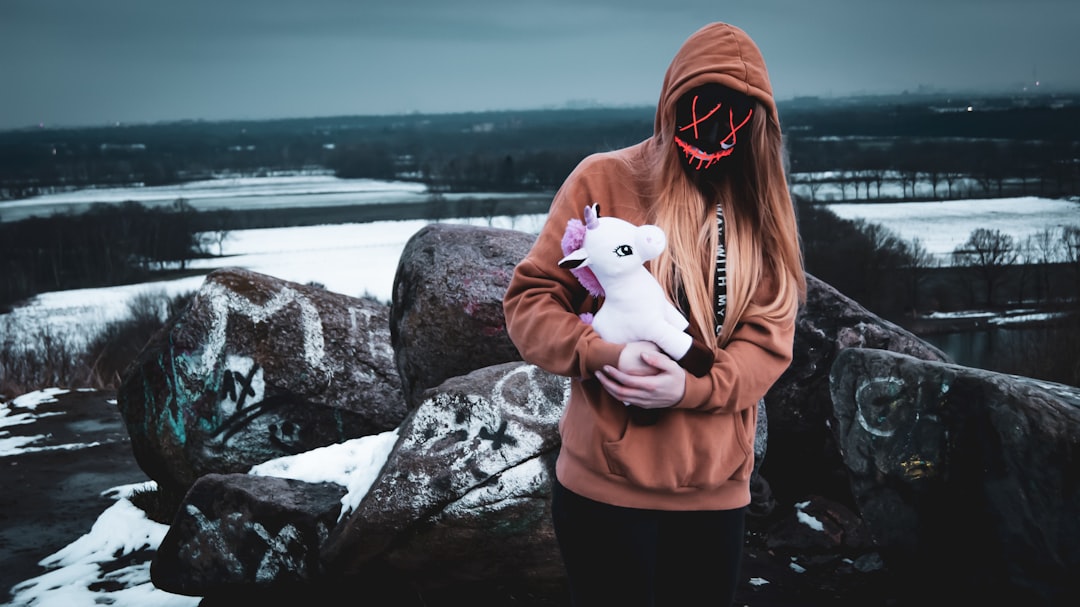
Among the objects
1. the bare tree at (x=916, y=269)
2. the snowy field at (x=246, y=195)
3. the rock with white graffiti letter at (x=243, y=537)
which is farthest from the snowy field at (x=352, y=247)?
the rock with white graffiti letter at (x=243, y=537)

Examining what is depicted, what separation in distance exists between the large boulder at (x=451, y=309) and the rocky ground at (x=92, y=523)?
1865 mm

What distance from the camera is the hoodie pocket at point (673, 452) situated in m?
2.14

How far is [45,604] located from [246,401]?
2034mm

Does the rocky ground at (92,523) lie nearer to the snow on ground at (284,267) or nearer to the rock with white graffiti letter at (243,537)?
the rock with white graffiti letter at (243,537)

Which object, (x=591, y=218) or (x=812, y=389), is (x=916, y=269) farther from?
(x=591, y=218)

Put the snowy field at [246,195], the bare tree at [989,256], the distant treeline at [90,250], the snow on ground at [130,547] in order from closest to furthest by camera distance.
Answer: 1. the snow on ground at [130,547]
2. the bare tree at [989,256]
3. the distant treeline at [90,250]
4. the snowy field at [246,195]

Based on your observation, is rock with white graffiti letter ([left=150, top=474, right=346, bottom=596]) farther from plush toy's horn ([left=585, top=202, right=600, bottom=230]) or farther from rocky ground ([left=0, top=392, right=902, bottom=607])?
plush toy's horn ([left=585, top=202, right=600, bottom=230])

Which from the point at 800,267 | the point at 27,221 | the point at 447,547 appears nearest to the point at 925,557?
the point at 447,547

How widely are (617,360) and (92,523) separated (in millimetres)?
6044

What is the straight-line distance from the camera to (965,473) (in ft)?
14.4

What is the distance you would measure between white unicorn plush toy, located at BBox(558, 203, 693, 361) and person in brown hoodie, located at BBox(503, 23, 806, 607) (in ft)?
0.14

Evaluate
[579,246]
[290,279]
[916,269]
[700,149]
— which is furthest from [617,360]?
[916,269]

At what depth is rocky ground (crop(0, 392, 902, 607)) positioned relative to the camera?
15.9 ft

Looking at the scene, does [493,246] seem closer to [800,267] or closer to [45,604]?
[45,604]
